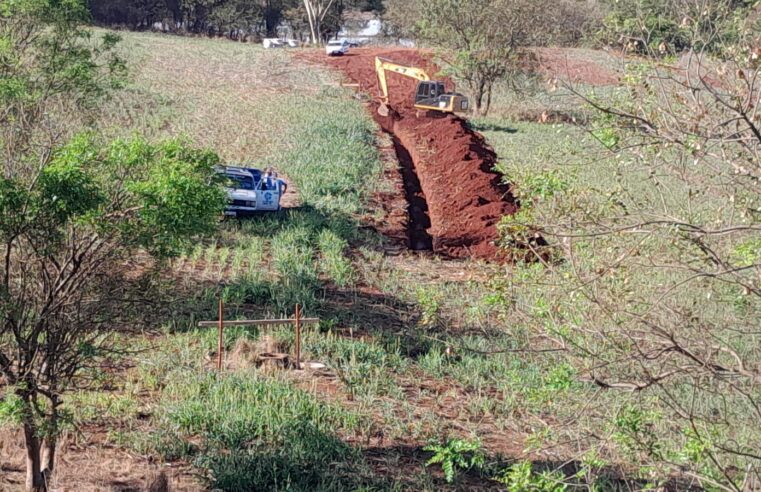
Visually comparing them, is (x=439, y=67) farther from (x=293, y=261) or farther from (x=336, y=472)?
(x=336, y=472)

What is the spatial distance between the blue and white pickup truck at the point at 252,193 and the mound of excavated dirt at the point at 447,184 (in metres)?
3.55

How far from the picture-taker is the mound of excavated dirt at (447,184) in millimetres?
21219

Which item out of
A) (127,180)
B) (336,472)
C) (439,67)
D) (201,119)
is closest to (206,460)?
(336,472)

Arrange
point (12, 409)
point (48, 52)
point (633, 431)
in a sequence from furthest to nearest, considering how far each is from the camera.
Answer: point (48, 52), point (12, 409), point (633, 431)

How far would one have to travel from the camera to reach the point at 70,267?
9.06 m

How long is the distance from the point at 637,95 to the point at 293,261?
1129 cm

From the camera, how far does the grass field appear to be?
27.5ft

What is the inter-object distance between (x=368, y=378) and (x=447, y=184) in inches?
554

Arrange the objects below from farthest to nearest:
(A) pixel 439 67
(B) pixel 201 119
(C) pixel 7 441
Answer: (A) pixel 439 67
(B) pixel 201 119
(C) pixel 7 441

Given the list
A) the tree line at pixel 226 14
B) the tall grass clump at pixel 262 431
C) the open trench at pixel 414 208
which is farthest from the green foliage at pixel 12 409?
the tree line at pixel 226 14

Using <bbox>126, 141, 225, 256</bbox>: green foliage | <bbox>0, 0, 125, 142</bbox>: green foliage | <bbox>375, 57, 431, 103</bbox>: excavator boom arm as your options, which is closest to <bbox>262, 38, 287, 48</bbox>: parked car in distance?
<bbox>375, 57, 431, 103</bbox>: excavator boom arm

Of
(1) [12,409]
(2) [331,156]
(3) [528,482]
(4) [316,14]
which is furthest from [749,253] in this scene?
(4) [316,14]

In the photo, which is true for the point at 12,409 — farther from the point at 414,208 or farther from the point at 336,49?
the point at 336,49

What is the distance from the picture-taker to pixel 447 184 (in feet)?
85.9
